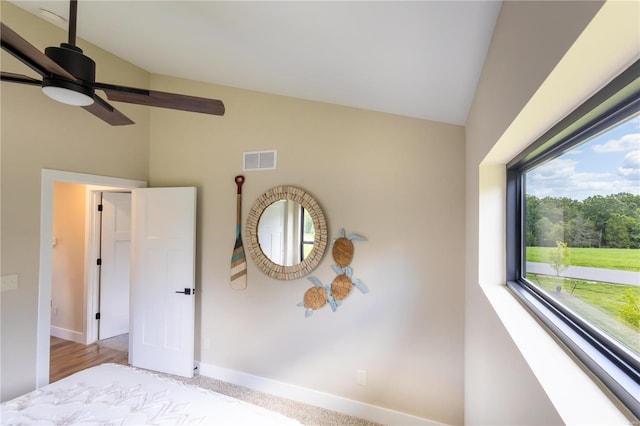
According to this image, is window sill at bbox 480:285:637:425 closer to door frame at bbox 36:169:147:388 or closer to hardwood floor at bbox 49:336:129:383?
door frame at bbox 36:169:147:388

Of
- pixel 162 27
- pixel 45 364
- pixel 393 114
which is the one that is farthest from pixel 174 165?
pixel 393 114

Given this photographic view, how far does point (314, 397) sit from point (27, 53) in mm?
2770

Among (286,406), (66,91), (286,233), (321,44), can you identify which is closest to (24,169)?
(66,91)

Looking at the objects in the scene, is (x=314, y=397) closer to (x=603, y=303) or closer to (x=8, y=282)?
(x=603, y=303)

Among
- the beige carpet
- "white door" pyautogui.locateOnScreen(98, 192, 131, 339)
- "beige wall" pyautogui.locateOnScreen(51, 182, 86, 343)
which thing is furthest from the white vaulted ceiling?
the beige carpet

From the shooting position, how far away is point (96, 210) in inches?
146

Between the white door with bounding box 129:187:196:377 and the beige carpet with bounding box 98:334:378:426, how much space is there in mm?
323

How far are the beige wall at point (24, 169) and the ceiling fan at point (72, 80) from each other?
1243mm

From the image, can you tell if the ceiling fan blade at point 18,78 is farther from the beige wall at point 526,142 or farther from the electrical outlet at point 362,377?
the electrical outlet at point 362,377

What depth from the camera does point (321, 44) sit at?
→ 4.89 ft

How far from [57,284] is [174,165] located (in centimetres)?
251

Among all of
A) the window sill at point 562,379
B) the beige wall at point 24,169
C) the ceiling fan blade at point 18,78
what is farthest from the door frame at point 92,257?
Answer: the window sill at point 562,379

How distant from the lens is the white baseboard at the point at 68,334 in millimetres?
3656

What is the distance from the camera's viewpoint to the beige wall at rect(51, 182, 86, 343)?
370 cm
